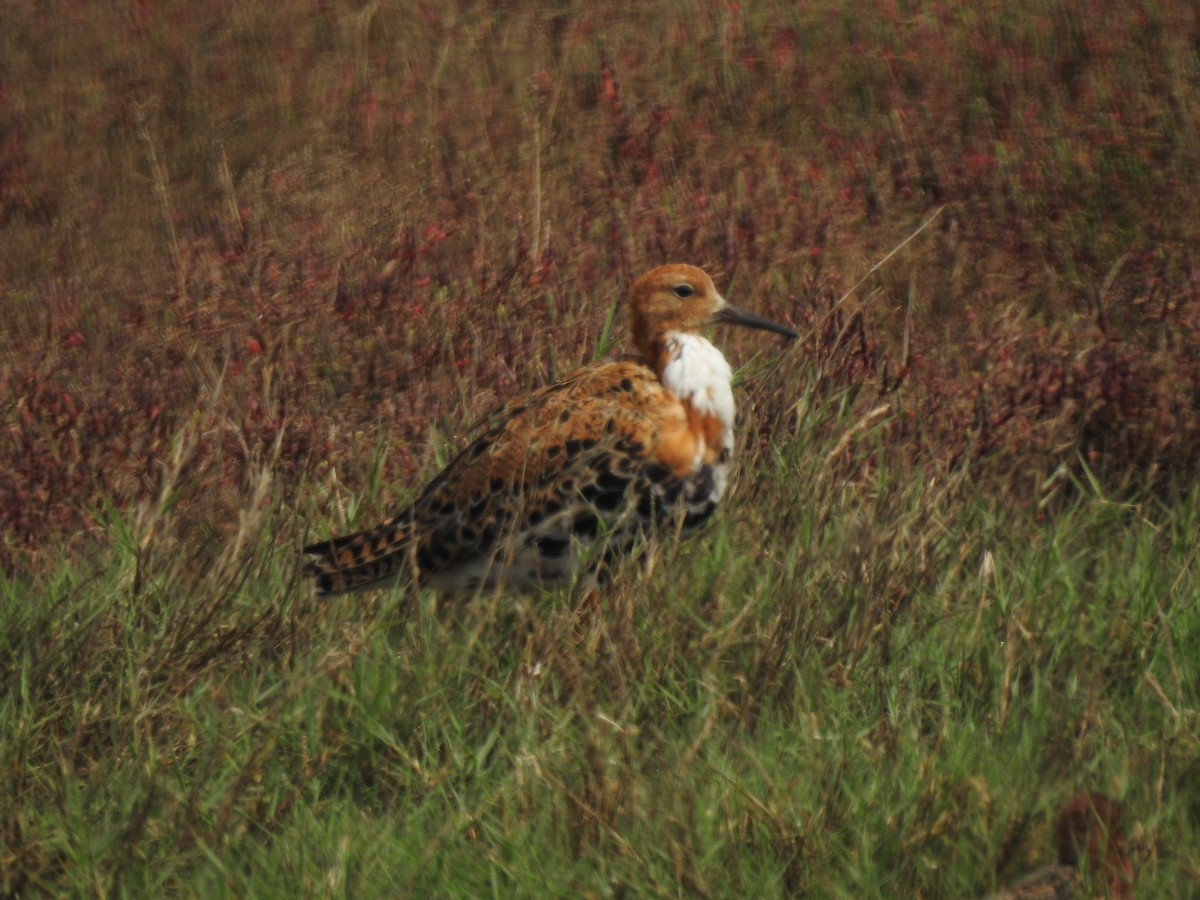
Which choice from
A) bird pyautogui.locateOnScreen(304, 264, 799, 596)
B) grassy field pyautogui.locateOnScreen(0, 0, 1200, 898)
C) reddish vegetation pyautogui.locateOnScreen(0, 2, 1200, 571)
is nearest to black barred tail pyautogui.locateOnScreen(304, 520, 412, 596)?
bird pyautogui.locateOnScreen(304, 264, 799, 596)

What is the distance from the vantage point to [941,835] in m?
2.99

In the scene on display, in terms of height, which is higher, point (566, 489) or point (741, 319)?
point (741, 319)

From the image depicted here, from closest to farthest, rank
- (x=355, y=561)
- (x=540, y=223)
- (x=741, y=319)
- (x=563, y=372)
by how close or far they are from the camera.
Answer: (x=355, y=561), (x=741, y=319), (x=563, y=372), (x=540, y=223)

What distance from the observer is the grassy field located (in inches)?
127

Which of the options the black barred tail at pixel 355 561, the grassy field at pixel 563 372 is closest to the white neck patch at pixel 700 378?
the grassy field at pixel 563 372

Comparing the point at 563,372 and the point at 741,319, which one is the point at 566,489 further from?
the point at 563,372

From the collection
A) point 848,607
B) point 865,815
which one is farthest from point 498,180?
point 865,815

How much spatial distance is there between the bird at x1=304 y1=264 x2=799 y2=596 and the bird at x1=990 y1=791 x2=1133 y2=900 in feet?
5.11

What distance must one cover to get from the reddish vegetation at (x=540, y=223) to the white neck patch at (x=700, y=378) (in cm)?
60

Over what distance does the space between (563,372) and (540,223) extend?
57.4 inches

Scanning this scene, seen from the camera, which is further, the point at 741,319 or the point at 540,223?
the point at 540,223

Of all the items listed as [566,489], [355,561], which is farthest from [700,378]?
[355,561]

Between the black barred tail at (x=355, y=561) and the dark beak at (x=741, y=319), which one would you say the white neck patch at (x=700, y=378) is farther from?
the black barred tail at (x=355, y=561)

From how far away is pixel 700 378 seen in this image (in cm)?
461
